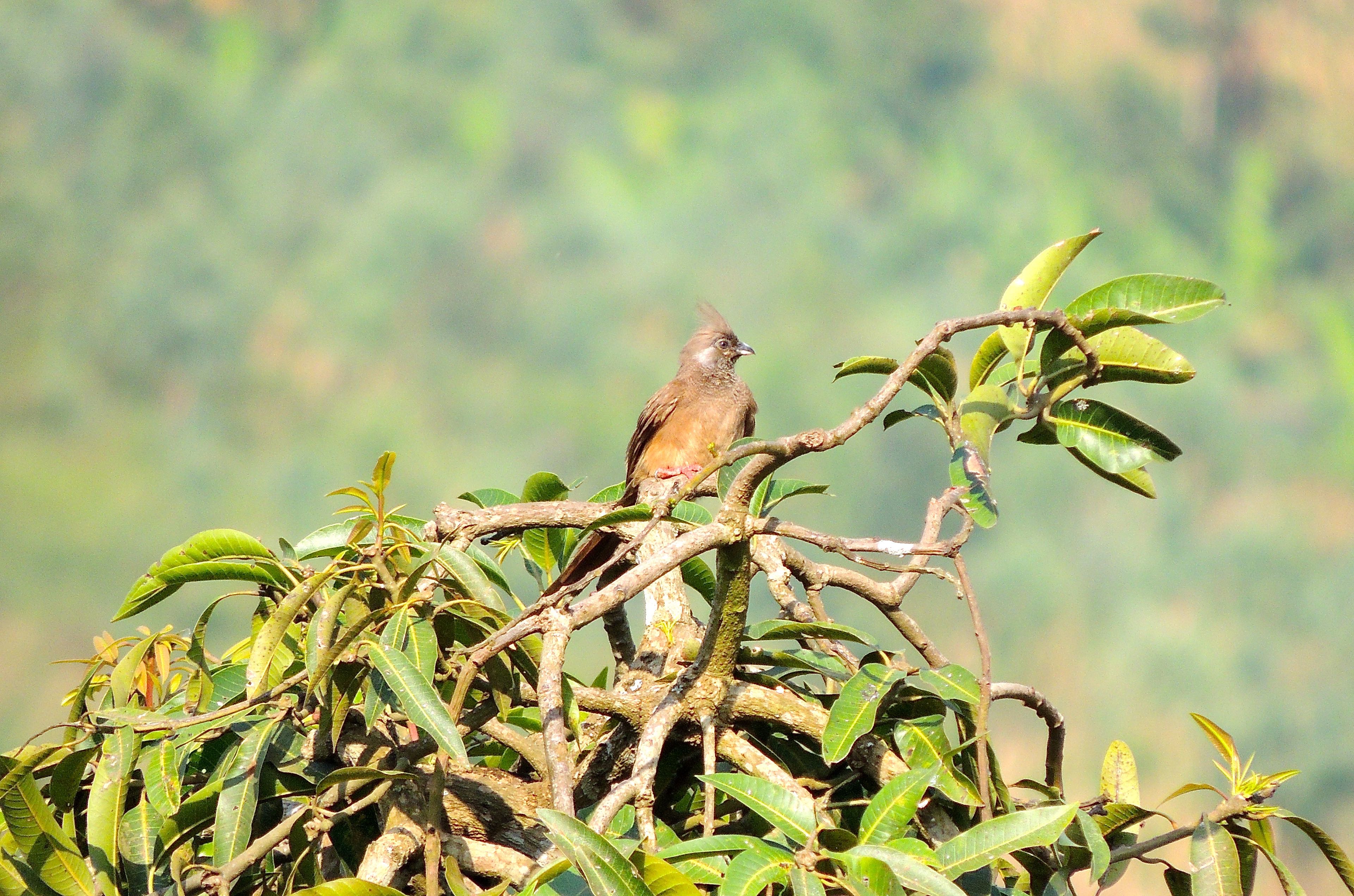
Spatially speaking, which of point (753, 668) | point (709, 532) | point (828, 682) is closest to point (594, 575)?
point (709, 532)

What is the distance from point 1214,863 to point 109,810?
4.49 ft

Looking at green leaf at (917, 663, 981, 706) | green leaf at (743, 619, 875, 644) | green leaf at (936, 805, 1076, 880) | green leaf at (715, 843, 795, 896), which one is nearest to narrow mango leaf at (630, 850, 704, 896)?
green leaf at (715, 843, 795, 896)

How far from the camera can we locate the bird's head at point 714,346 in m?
5.61

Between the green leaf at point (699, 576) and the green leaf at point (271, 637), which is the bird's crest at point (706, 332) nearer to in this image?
the green leaf at point (699, 576)

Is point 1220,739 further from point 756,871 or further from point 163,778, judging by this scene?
point 163,778

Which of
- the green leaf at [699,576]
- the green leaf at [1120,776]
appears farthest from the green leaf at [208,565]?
the green leaf at [1120,776]

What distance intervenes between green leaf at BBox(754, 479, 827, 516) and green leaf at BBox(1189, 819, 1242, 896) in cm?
71

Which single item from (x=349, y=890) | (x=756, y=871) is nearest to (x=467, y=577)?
(x=349, y=890)

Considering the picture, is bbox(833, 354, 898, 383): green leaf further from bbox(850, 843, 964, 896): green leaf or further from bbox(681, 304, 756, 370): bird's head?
bbox(681, 304, 756, 370): bird's head

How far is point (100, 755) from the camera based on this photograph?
1533mm

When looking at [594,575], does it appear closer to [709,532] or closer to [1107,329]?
[709,532]

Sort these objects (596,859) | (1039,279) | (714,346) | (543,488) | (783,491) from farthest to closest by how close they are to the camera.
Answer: (714,346), (543,488), (783,491), (1039,279), (596,859)

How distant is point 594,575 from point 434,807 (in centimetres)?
33

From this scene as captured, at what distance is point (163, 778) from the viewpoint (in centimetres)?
142
